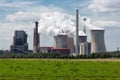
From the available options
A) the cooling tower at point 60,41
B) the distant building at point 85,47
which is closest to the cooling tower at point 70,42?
the distant building at point 85,47

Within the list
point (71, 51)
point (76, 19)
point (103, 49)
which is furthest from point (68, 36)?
point (103, 49)

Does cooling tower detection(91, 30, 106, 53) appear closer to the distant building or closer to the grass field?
the distant building

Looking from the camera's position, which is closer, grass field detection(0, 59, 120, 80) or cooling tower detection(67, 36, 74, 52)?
grass field detection(0, 59, 120, 80)

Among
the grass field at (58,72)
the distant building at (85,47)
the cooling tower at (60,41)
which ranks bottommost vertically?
Answer: the grass field at (58,72)

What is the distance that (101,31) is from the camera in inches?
5797

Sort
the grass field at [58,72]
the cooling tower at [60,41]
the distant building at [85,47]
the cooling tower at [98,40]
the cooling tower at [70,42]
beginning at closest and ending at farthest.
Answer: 1. the grass field at [58,72]
2. the cooling tower at [98,40]
3. the cooling tower at [60,41]
4. the distant building at [85,47]
5. the cooling tower at [70,42]

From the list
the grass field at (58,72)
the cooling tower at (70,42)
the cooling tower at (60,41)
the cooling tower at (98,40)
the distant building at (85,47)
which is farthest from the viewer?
the cooling tower at (70,42)

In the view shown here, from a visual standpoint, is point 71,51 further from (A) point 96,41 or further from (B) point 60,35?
(A) point 96,41

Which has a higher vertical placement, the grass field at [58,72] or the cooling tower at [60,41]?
the cooling tower at [60,41]

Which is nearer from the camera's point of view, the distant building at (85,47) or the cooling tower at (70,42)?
the distant building at (85,47)

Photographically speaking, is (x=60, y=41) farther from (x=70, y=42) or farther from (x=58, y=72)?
(x=58, y=72)

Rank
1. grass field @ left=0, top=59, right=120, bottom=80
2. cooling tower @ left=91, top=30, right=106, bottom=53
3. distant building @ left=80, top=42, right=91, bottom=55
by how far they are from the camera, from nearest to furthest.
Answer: grass field @ left=0, top=59, right=120, bottom=80 < cooling tower @ left=91, top=30, right=106, bottom=53 < distant building @ left=80, top=42, right=91, bottom=55

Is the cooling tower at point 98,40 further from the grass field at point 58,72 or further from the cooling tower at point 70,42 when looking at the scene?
the grass field at point 58,72

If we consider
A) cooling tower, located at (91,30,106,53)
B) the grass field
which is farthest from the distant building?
the grass field
